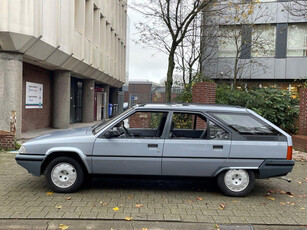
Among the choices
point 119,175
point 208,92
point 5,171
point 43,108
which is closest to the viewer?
point 119,175

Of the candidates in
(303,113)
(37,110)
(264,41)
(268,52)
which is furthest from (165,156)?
(268,52)

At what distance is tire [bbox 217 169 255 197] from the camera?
4965 mm

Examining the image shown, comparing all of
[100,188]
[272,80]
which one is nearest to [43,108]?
[100,188]

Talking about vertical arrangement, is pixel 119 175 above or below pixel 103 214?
above

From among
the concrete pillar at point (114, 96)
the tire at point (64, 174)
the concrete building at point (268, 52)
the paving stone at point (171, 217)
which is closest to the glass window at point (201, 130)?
the paving stone at point (171, 217)

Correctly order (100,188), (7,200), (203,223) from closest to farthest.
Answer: (203,223), (7,200), (100,188)

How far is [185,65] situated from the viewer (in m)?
17.8

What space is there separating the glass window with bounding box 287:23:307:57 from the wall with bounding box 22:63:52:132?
576 inches

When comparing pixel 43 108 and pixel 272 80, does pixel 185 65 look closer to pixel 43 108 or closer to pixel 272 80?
pixel 272 80

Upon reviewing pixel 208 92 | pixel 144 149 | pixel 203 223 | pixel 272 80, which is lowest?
pixel 203 223

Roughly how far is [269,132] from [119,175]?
2.71 m

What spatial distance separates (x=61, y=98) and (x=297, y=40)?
14709mm

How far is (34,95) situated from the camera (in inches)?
541

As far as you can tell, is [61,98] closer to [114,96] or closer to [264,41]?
[264,41]
